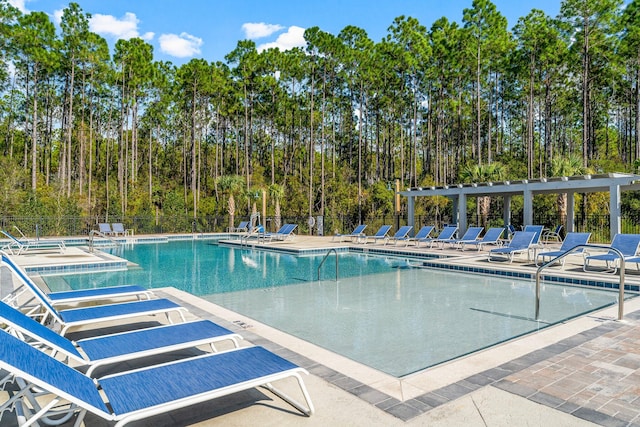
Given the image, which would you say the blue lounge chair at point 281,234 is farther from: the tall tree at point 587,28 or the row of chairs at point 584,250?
the tall tree at point 587,28

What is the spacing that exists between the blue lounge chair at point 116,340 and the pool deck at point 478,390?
1.37 ft

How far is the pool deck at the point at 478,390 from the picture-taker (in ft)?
8.57

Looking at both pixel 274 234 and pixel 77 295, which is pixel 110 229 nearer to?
pixel 274 234

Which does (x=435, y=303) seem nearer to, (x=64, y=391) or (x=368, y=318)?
(x=368, y=318)

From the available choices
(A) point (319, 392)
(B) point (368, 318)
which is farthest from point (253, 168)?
(A) point (319, 392)

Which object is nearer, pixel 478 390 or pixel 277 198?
pixel 478 390

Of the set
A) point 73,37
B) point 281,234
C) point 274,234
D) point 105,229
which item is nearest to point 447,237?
point 281,234

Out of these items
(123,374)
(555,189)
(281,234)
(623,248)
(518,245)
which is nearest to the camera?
(123,374)

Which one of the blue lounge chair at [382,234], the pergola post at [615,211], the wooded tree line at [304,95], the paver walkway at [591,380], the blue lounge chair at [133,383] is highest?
the wooded tree line at [304,95]

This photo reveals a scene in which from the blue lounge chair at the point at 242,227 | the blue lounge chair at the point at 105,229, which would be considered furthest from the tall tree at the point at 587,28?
the blue lounge chair at the point at 105,229

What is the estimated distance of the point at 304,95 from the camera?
32906 mm

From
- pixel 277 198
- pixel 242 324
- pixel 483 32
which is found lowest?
pixel 242 324

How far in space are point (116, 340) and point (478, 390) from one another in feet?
8.87

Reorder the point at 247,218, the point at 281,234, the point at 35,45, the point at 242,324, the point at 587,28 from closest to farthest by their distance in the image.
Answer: the point at 242,324, the point at 281,234, the point at 587,28, the point at 35,45, the point at 247,218
